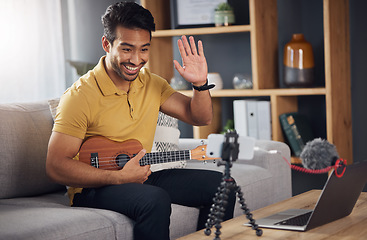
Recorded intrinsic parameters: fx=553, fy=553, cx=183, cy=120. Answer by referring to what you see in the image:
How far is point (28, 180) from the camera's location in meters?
2.21

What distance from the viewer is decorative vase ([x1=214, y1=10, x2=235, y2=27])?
336 cm

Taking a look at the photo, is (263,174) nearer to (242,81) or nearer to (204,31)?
(242,81)

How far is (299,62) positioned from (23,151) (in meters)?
1.68

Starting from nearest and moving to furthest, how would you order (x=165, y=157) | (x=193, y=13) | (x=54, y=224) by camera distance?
(x=54, y=224) < (x=165, y=157) < (x=193, y=13)

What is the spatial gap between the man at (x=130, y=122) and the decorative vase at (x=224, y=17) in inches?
46.5

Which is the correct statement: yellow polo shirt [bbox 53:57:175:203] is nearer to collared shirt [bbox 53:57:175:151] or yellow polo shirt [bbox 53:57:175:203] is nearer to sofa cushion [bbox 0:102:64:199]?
collared shirt [bbox 53:57:175:151]

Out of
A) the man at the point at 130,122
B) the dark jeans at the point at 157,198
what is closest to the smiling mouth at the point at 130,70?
the man at the point at 130,122

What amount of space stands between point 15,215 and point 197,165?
1.08m

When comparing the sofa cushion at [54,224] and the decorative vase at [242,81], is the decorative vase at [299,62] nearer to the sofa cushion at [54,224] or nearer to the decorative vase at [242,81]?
the decorative vase at [242,81]

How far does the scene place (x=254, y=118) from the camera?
335cm

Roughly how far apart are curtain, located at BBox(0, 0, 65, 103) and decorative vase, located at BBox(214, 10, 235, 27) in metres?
1.03

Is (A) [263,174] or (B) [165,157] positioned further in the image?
(A) [263,174]

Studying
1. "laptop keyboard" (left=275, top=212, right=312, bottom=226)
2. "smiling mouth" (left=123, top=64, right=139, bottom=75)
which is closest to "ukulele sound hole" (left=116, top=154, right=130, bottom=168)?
"smiling mouth" (left=123, top=64, right=139, bottom=75)

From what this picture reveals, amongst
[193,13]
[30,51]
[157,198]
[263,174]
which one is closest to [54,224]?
[157,198]
